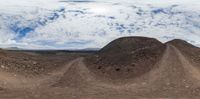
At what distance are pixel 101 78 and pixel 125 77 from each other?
2421mm

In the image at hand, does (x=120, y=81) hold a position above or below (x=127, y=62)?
below

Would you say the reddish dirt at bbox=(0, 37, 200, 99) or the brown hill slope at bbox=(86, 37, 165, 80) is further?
the brown hill slope at bbox=(86, 37, 165, 80)

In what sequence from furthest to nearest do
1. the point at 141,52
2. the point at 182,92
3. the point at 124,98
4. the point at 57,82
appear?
the point at 141,52 → the point at 57,82 → the point at 182,92 → the point at 124,98

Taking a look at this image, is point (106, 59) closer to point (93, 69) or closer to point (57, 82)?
point (93, 69)

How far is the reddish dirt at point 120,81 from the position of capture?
4934 centimetres

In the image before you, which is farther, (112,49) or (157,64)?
(112,49)

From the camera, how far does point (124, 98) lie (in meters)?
47.1

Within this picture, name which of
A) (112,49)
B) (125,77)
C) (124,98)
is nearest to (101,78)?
(125,77)

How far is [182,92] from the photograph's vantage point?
168 ft

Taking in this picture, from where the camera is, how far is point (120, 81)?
184ft

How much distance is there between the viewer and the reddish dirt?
1943 inches

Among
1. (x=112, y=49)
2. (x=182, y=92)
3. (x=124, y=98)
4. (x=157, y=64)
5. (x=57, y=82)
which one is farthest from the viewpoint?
(x=112, y=49)

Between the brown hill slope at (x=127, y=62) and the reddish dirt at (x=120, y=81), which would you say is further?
the brown hill slope at (x=127, y=62)

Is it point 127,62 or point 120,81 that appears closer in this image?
point 120,81
